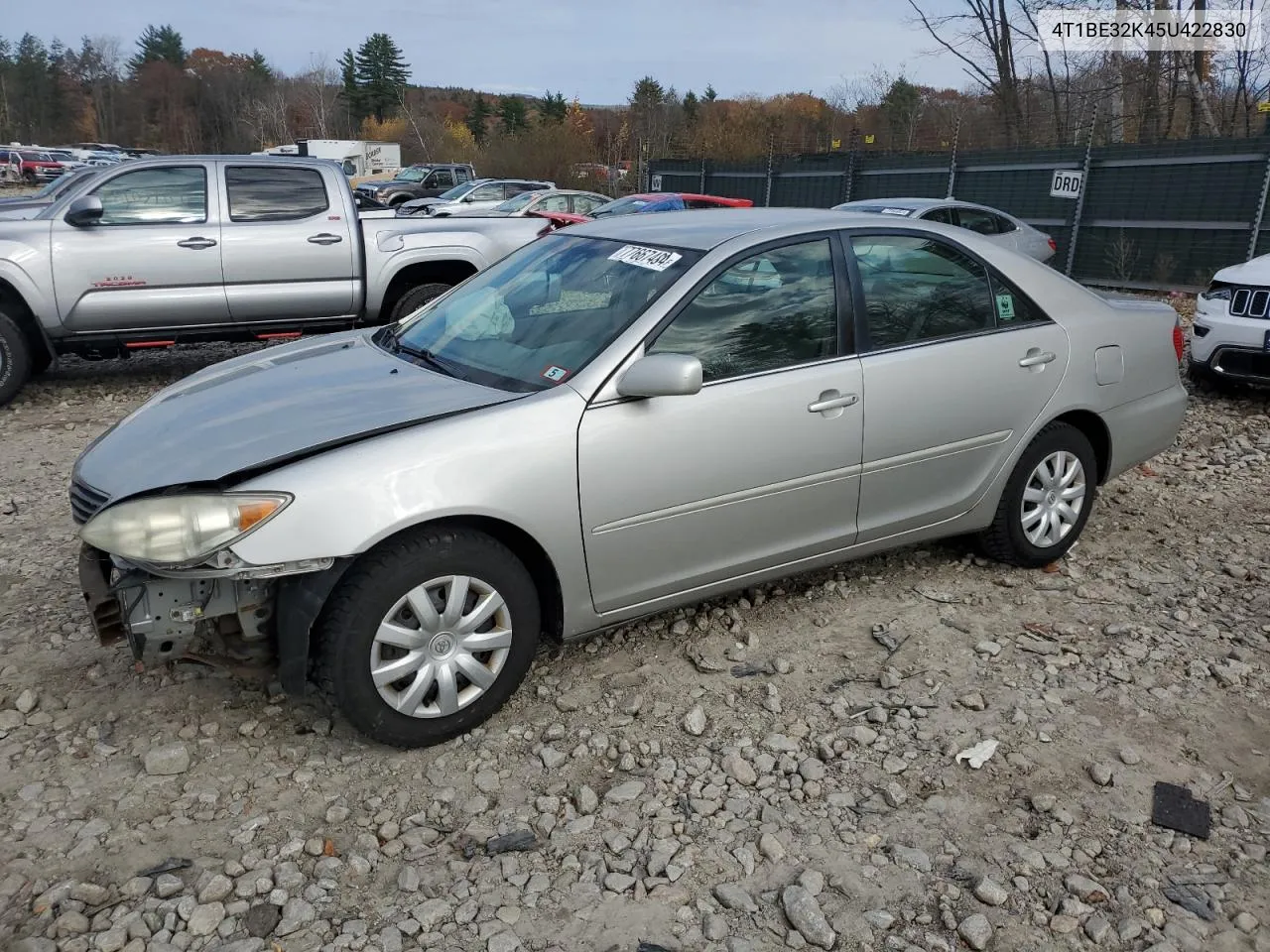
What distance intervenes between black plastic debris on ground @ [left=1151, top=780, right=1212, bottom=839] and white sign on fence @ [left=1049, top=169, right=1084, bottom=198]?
15.2 meters

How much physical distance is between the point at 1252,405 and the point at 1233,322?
2.28ft

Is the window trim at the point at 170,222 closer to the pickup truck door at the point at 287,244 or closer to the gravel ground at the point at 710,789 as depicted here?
the pickup truck door at the point at 287,244

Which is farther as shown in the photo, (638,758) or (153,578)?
(638,758)

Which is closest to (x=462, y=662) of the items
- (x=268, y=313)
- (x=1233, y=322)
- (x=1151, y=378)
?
(x=1151, y=378)

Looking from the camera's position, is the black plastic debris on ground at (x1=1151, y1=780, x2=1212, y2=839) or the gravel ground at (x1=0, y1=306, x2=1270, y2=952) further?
the black plastic debris on ground at (x1=1151, y1=780, x2=1212, y2=839)

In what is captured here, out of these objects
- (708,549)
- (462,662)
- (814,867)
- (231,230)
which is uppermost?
(231,230)

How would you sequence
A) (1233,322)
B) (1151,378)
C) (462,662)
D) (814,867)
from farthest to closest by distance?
1. (1233,322)
2. (1151,378)
3. (462,662)
4. (814,867)

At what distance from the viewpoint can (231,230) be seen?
7668 mm

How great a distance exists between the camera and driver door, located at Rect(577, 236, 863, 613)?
3180 millimetres

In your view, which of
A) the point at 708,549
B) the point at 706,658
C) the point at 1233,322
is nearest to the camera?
the point at 708,549

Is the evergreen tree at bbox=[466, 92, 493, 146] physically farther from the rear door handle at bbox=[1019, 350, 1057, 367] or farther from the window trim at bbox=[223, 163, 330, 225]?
the rear door handle at bbox=[1019, 350, 1057, 367]

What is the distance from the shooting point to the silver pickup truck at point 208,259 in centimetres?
714

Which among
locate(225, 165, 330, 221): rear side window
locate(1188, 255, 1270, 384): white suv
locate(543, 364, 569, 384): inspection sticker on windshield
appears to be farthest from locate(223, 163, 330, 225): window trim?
locate(1188, 255, 1270, 384): white suv

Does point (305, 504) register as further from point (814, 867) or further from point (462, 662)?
point (814, 867)
